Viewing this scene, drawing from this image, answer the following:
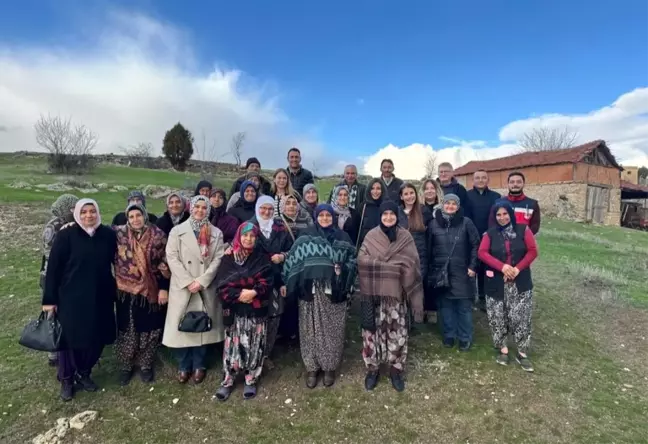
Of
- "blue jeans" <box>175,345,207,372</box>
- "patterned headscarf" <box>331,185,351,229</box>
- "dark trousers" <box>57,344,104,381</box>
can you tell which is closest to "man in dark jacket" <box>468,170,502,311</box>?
"patterned headscarf" <box>331,185,351,229</box>

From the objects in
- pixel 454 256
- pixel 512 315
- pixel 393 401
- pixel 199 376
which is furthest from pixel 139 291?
pixel 512 315

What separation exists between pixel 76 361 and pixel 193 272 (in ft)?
4.91

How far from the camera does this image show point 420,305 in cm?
412

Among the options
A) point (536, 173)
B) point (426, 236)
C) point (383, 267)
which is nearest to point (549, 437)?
point (383, 267)

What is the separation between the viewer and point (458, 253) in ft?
15.4

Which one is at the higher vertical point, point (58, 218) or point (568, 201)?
point (568, 201)

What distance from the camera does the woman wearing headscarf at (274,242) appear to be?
4070 mm

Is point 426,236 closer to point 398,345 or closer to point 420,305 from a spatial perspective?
point 420,305

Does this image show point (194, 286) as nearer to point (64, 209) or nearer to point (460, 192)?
point (64, 209)

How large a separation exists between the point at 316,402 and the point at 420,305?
56.3 inches

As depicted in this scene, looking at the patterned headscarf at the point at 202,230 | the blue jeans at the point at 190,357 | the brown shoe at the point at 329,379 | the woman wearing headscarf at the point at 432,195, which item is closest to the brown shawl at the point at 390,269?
the brown shoe at the point at 329,379

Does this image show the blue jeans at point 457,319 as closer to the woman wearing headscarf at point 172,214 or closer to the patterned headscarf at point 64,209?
the woman wearing headscarf at point 172,214

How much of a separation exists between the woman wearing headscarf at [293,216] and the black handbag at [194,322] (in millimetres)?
1271

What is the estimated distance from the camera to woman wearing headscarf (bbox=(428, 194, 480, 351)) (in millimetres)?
4695
